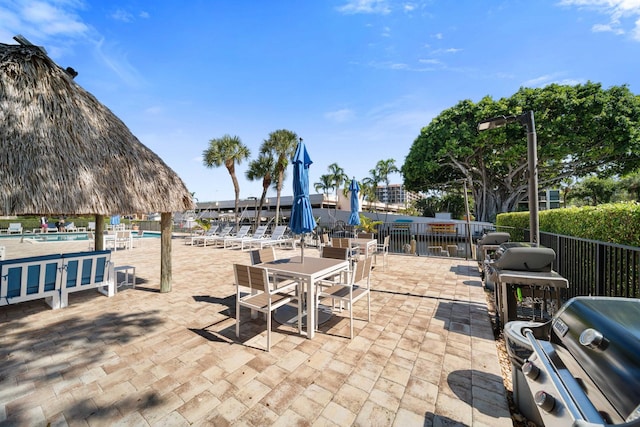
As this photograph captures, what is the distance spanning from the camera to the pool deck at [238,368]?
2145 millimetres

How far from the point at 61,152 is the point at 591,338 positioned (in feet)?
22.8

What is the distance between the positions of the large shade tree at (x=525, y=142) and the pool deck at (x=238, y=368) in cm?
1796

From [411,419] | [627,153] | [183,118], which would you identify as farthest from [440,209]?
[411,419]

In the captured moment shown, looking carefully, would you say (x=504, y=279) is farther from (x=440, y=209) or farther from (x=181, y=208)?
(x=440, y=209)

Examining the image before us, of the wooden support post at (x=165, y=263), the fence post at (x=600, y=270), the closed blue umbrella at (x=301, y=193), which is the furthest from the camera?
the wooden support post at (x=165, y=263)

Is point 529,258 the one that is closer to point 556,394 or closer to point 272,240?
point 556,394

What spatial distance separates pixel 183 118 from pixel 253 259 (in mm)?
9458

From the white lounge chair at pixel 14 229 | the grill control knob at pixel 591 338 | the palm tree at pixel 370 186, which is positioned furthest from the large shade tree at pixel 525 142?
the white lounge chair at pixel 14 229

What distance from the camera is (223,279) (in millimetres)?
6695

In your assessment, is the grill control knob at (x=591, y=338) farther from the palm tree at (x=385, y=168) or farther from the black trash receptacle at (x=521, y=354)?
the palm tree at (x=385, y=168)

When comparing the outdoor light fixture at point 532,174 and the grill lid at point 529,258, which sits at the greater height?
the outdoor light fixture at point 532,174

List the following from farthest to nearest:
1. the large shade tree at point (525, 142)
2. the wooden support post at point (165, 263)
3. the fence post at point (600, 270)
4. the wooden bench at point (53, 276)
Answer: the large shade tree at point (525, 142) → the wooden support post at point (165, 263) → the wooden bench at point (53, 276) → the fence post at point (600, 270)

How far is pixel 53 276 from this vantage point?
4.52m

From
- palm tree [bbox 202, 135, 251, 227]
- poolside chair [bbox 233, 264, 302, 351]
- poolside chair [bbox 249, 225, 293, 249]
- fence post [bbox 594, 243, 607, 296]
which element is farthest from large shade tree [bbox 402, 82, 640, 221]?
poolside chair [bbox 233, 264, 302, 351]
